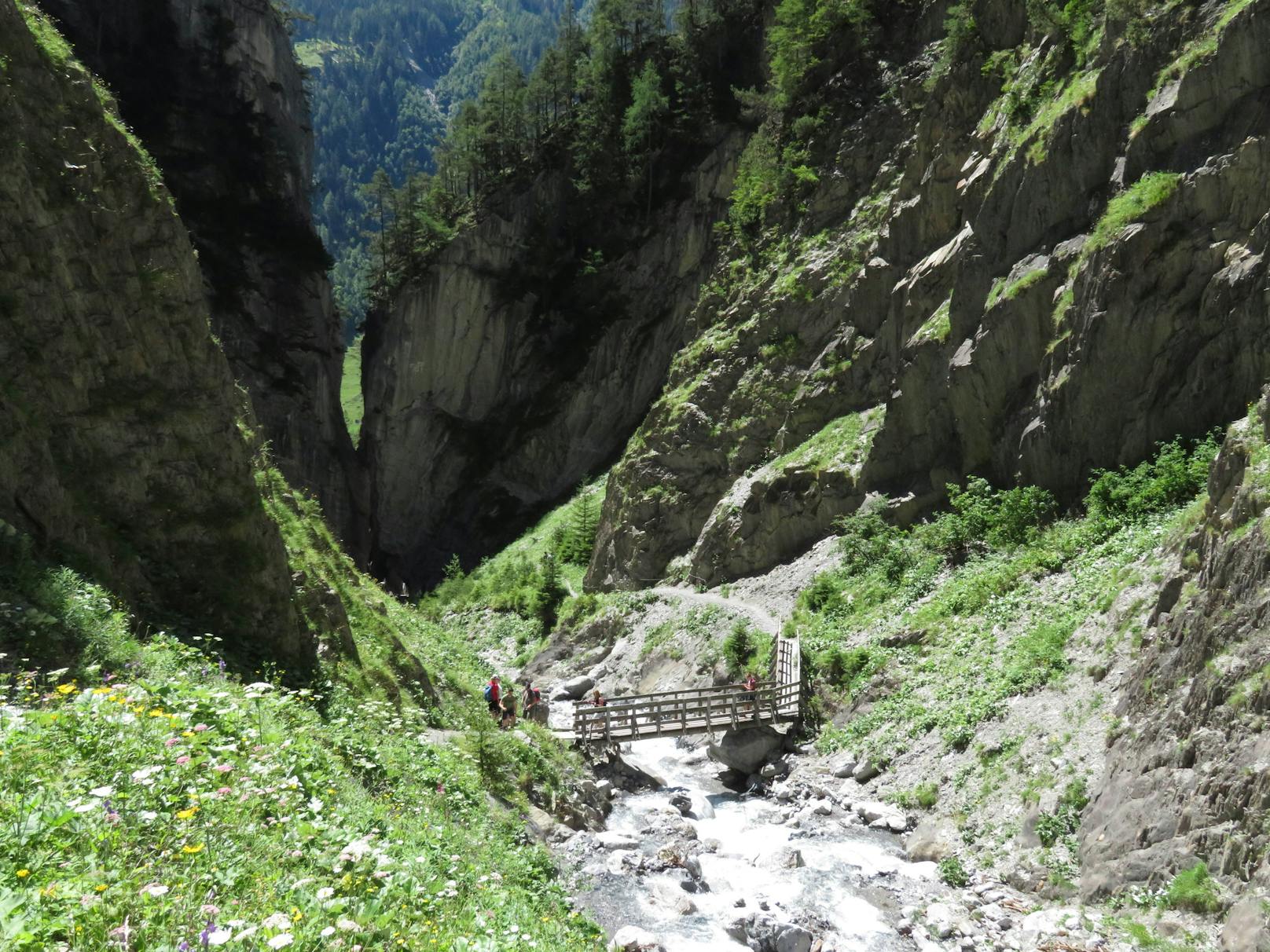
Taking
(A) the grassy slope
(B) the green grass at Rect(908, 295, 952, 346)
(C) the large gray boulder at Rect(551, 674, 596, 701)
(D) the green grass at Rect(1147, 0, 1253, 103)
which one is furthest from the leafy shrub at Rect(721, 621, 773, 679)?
(D) the green grass at Rect(1147, 0, 1253, 103)

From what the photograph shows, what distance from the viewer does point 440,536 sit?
2324 inches

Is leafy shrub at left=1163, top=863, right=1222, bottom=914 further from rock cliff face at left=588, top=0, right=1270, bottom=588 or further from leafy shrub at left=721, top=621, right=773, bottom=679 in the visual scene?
leafy shrub at left=721, top=621, right=773, bottom=679

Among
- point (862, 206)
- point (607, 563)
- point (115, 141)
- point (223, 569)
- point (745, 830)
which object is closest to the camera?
point (223, 569)

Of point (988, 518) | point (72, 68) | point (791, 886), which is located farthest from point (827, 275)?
point (72, 68)

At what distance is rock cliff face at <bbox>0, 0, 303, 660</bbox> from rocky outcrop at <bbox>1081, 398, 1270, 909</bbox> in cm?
1169

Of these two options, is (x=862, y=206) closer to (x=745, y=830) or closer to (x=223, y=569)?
(x=745, y=830)

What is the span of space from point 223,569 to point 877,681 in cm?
1441

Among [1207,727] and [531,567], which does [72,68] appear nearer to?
[1207,727]

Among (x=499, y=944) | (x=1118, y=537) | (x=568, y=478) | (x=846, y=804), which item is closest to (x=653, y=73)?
(x=568, y=478)

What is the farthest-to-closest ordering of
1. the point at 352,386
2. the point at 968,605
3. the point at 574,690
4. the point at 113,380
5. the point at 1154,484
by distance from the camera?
the point at 352,386, the point at 574,690, the point at 968,605, the point at 1154,484, the point at 113,380

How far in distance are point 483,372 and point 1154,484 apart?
1853 inches

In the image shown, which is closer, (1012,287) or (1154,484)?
(1154,484)

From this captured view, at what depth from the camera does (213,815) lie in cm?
506

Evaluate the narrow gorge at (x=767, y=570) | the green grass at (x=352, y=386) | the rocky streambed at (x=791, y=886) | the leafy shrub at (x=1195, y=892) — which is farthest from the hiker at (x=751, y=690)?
the green grass at (x=352, y=386)
